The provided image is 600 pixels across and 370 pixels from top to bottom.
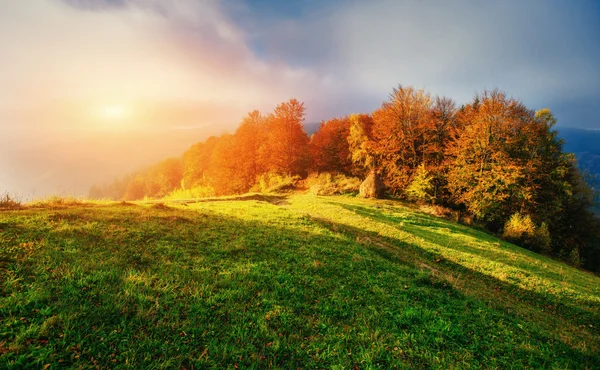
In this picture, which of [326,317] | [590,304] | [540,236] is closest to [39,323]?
[326,317]

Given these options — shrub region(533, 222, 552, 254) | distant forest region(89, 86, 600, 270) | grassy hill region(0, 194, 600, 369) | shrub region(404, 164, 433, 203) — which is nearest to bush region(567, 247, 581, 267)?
distant forest region(89, 86, 600, 270)

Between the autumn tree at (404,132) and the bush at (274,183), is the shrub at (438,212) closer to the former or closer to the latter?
the autumn tree at (404,132)

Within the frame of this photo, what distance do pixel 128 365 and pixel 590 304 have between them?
17.7 metres

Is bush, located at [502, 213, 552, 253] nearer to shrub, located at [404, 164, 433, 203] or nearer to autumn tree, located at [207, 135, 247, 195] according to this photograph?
→ shrub, located at [404, 164, 433, 203]

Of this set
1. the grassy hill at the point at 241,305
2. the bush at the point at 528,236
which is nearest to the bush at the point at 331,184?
the bush at the point at 528,236

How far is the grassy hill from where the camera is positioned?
4.38 meters

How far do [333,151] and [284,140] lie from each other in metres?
12.5

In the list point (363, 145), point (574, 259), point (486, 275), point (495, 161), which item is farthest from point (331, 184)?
point (574, 259)

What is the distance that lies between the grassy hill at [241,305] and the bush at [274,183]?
29.0m

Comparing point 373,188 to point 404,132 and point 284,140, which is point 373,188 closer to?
point 404,132

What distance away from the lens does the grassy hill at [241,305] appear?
172 inches

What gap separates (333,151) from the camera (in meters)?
50.9

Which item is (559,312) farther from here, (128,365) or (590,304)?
(128,365)

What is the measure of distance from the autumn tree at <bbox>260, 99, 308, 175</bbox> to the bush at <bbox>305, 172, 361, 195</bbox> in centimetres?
501
